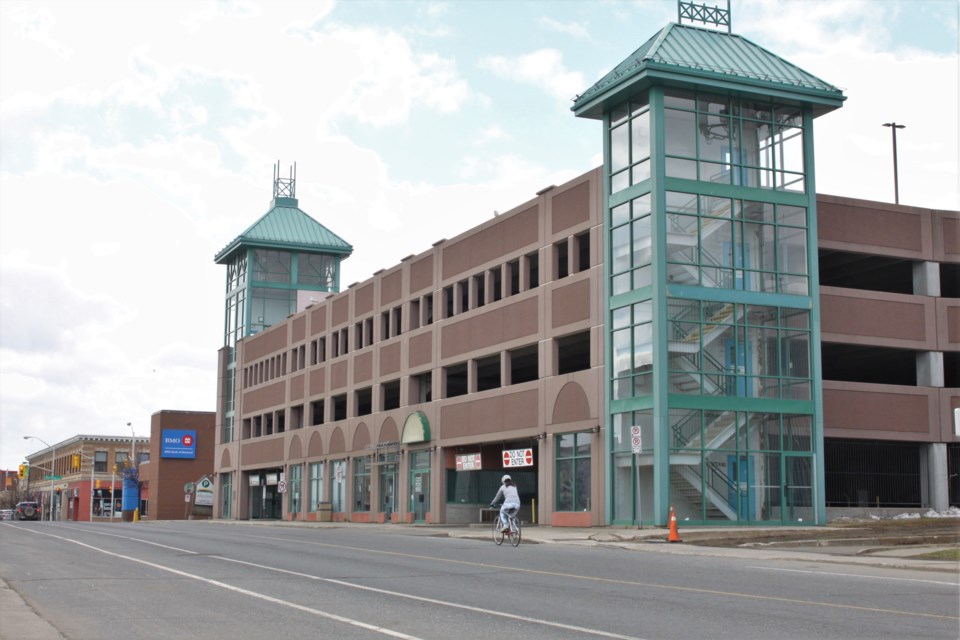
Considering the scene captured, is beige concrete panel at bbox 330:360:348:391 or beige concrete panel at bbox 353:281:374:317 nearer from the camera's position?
beige concrete panel at bbox 353:281:374:317

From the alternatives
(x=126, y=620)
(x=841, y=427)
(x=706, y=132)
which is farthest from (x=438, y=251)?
Answer: (x=126, y=620)

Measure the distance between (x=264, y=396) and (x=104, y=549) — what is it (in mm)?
50738

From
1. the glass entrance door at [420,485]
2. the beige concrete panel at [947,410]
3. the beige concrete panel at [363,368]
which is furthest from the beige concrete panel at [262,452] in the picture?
the beige concrete panel at [947,410]

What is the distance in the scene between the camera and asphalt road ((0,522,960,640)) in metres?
11.5

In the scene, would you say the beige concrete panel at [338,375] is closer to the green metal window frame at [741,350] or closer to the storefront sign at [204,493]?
the storefront sign at [204,493]

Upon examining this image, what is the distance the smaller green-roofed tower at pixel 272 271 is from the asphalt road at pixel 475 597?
6023cm

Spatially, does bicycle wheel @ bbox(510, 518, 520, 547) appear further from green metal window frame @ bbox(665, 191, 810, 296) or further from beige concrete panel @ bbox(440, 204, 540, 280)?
beige concrete panel @ bbox(440, 204, 540, 280)

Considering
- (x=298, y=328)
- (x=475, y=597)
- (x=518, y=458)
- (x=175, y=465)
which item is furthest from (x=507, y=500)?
(x=175, y=465)

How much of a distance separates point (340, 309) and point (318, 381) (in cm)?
506

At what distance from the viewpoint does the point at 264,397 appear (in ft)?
253

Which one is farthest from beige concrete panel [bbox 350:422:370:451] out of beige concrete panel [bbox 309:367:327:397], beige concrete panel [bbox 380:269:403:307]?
beige concrete panel [bbox 380:269:403:307]

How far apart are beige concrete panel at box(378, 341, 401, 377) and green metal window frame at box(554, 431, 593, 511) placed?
1614cm

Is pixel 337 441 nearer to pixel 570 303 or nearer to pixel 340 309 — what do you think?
pixel 340 309

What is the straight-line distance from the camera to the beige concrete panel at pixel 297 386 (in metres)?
70.3
